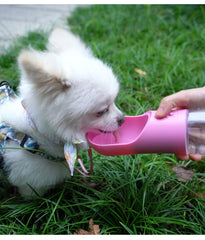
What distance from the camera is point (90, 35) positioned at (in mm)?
4152

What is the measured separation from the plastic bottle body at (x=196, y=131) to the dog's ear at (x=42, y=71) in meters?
0.98

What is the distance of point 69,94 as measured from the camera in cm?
141

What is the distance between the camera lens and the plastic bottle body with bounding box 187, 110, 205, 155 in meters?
1.87

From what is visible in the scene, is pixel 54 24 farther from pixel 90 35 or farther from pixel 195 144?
pixel 195 144

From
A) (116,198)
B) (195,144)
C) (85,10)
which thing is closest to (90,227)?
(116,198)

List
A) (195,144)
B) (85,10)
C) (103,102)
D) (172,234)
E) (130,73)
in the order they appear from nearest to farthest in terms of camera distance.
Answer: (103,102), (172,234), (195,144), (130,73), (85,10)

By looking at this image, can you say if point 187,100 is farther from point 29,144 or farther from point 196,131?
point 29,144

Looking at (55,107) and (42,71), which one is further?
(55,107)

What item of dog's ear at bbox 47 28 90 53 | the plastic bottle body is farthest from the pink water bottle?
dog's ear at bbox 47 28 90 53

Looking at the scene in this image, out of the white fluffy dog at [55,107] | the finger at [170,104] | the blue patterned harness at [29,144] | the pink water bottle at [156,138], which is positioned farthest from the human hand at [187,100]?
the blue patterned harness at [29,144]

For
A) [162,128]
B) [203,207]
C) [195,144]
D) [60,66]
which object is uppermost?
[60,66]

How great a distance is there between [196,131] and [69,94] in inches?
42.5

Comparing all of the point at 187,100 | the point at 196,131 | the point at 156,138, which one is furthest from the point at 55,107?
the point at 196,131

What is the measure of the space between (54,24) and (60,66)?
3278mm
